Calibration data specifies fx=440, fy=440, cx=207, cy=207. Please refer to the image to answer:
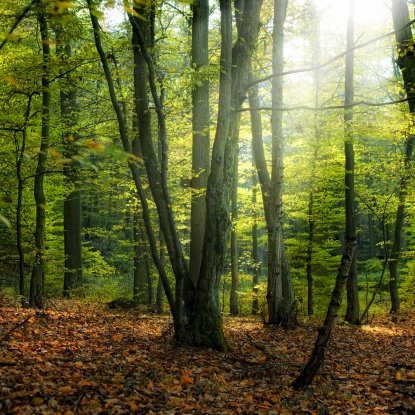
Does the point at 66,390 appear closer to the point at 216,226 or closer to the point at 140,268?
the point at 216,226

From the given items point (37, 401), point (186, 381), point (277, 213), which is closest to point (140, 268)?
point (277, 213)

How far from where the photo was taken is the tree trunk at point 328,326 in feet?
17.6

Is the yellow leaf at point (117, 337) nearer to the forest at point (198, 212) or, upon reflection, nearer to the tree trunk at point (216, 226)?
the forest at point (198, 212)

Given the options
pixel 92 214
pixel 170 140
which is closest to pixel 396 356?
pixel 170 140

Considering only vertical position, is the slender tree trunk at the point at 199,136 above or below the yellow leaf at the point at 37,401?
above

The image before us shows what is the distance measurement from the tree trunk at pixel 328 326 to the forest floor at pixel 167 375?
0.17 meters

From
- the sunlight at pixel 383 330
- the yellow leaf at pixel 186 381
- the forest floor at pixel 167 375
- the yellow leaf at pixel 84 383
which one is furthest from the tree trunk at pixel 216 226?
the sunlight at pixel 383 330

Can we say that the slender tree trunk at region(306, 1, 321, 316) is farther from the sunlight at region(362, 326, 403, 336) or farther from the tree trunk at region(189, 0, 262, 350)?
the tree trunk at region(189, 0, 262, 350)

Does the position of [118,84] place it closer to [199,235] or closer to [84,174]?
[84,174]

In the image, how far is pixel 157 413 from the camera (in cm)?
433

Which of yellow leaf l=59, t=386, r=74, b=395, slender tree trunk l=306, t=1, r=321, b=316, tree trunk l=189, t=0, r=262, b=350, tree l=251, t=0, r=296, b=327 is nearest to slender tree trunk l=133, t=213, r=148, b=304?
tree l=251, t=0, r=296, b=327

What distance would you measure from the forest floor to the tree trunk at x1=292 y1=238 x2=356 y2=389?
17cm

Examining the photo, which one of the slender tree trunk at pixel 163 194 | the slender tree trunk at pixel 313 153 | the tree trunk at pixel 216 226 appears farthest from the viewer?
the slender tree trunk at pixel 313 153

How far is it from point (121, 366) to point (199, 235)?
12.6 feet
